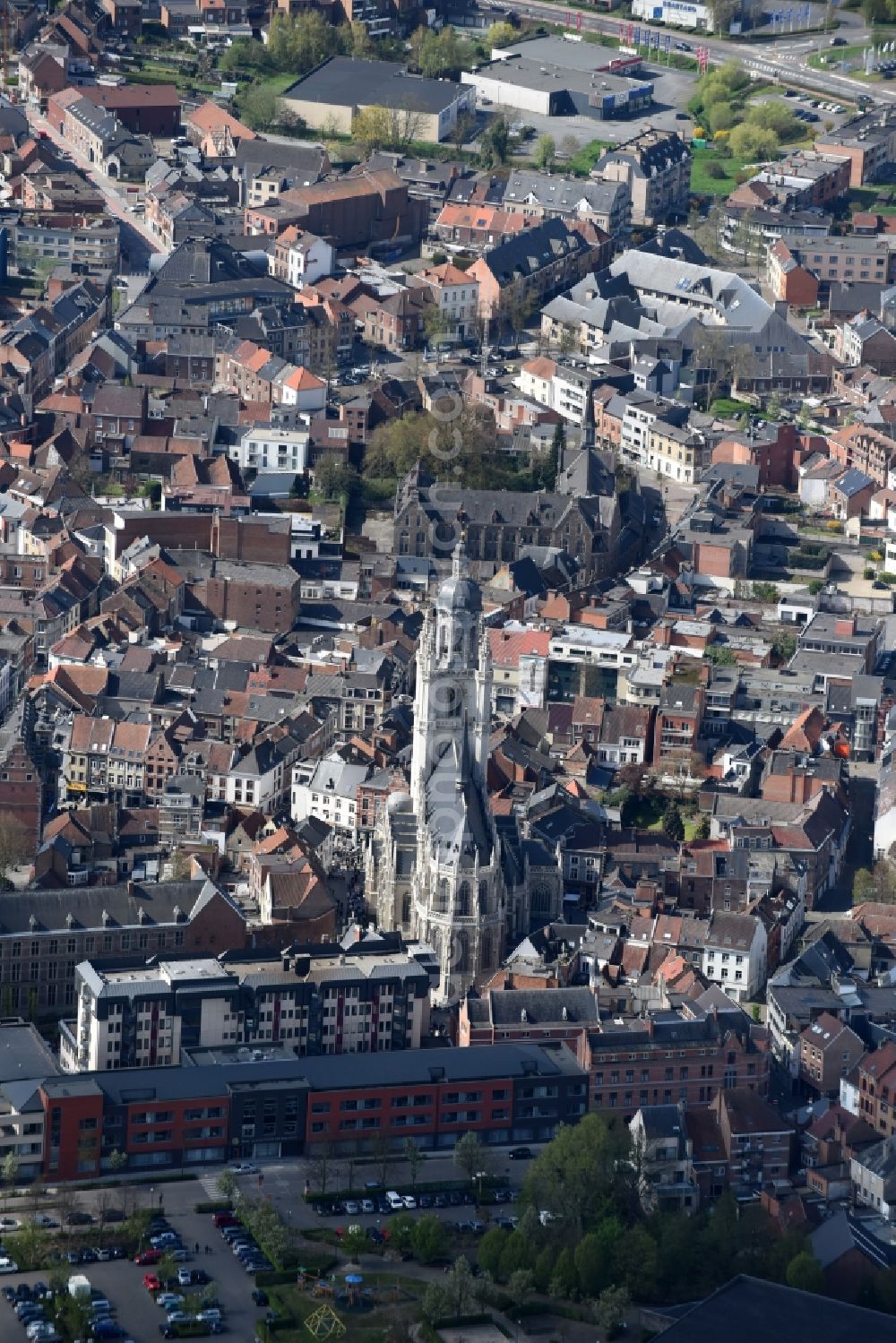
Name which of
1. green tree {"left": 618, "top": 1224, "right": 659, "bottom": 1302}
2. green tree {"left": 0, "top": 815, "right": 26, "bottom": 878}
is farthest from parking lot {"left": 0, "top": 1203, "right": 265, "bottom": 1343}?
green tree {"left": 0, "top": 815, "right": 26, "bottom": 878}

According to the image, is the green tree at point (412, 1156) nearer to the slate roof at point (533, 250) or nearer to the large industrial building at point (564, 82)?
the slate roof at point (533, 250)

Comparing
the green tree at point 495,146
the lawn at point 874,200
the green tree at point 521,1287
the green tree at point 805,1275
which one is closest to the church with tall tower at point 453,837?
the green tree at point 521,1287

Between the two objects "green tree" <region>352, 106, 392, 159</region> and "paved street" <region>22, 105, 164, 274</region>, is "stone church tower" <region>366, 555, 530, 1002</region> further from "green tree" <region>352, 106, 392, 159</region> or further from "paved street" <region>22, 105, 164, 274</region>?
"green tree" <region>352, 106, 392, 159</region>

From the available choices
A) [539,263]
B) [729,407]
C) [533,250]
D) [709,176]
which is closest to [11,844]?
[729,407]

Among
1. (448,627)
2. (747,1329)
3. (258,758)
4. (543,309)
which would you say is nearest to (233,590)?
(258,758)

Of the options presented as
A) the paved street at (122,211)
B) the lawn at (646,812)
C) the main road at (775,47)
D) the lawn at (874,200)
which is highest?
Answer: the lawn at (646,812)

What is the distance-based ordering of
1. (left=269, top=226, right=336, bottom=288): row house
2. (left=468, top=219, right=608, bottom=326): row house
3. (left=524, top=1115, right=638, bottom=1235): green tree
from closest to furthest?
1. (left=524, top=1115, right=638, bottom=1235): green tree
2. (left=468, top=219, right=608, bottom=326): row house
3. (left=269, top=226, right=336, bottom=288): row house
